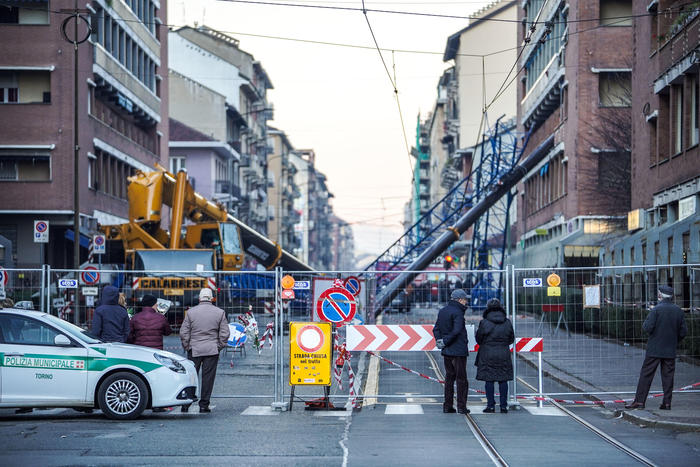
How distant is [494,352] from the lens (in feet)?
51.4

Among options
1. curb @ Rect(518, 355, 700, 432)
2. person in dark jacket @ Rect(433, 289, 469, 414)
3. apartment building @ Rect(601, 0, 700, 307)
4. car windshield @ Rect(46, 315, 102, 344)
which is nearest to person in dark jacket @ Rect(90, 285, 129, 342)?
car windshield @ Rect(46, 315, 102, 344)

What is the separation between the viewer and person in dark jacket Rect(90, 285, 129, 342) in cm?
1633

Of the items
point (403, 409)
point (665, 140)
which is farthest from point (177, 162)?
point (403, 409)

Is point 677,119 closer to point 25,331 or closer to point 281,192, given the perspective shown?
point 25,331

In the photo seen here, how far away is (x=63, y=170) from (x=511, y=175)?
1903 cm

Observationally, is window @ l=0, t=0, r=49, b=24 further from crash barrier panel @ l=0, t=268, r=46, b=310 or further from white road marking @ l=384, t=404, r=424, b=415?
white road marking @ l=384, t=404, r=424, b=415

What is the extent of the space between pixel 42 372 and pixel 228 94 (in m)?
76.5

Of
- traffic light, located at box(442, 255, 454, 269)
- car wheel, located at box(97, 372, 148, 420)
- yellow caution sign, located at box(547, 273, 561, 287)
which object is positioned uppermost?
traffic light, located at box(442, 255, 454, 269)

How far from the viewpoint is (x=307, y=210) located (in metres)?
165

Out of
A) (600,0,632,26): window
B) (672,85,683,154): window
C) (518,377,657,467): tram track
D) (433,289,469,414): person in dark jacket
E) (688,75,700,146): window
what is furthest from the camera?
(600,0,632,26): window

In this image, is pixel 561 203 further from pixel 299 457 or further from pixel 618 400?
pixel 299 457

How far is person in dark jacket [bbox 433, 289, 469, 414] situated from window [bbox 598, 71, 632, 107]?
109 feet

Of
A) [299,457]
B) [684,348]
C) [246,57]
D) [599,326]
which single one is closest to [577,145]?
[684,348]

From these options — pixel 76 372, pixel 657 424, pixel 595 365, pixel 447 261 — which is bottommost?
pixel 657 424
